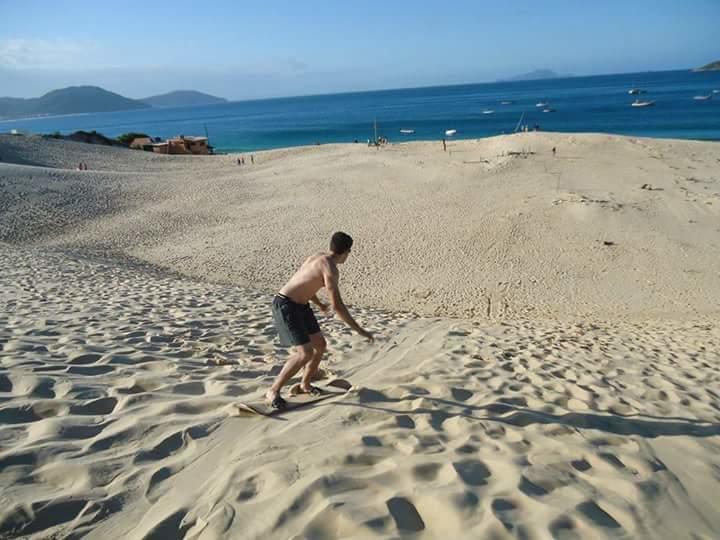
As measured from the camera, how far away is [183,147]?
39.1 meters

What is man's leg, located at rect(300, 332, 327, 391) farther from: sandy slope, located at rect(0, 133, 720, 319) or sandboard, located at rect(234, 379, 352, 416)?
sandy slope, located at rect(0, 133, 720, 319)

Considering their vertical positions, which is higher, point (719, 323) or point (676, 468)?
point (676, 468)

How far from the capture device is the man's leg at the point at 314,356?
13.4 ft

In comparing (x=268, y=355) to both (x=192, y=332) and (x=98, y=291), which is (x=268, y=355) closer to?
(x=192, y=332)

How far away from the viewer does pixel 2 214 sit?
17.2 meters

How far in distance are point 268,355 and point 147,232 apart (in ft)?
43.7

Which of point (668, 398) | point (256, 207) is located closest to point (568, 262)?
point (668, 398)

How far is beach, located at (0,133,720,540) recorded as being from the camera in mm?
2619

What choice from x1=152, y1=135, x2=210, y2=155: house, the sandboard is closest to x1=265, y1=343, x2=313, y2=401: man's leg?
the sandboard

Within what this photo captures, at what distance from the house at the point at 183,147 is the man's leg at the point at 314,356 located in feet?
127

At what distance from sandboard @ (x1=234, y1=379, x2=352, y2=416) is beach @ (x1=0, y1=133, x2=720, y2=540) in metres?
0.11

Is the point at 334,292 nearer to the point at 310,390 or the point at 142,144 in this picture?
the point at 310,390

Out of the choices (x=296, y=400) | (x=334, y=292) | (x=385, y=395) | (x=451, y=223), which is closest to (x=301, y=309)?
(x=334, y=292)

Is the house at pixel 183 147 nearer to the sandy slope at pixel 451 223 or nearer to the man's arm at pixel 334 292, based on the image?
the sandy slope at pixel 451 223
